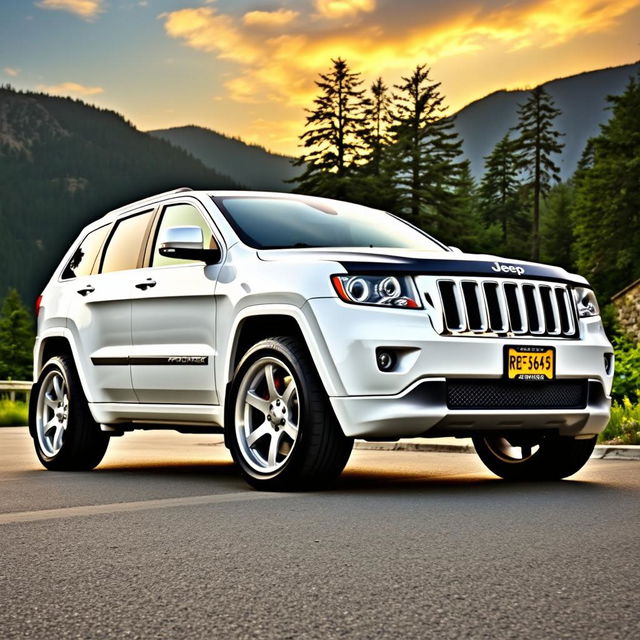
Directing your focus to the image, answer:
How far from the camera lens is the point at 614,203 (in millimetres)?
63844

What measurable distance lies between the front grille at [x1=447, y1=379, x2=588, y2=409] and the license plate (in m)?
0.05

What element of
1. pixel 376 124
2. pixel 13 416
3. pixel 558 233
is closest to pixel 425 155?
pixel 376 124

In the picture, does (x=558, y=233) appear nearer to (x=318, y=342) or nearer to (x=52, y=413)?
(x=52, y=413)

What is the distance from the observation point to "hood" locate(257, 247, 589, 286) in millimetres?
7258

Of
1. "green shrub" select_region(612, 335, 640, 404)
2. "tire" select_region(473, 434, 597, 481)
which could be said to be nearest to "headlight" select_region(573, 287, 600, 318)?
"tire" select_region(473, 434, 597, 481)

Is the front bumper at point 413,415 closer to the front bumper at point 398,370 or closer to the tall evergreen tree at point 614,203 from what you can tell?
the front bumper at point 398,370

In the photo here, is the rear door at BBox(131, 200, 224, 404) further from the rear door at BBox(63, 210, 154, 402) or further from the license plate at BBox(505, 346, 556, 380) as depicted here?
the license plate at BBox(505, 346, 556, 380)

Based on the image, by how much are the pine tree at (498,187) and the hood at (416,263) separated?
94448 mm

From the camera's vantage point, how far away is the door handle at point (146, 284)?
8.67 meters

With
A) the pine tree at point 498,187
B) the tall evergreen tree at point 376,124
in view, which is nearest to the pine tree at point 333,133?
the tall evergreen tree at point 376,124

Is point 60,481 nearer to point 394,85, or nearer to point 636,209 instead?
point 636,209

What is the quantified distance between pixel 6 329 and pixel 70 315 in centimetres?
10252

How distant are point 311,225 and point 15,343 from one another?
4076 inches

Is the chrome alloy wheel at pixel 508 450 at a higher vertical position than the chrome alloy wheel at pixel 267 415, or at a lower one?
lower
